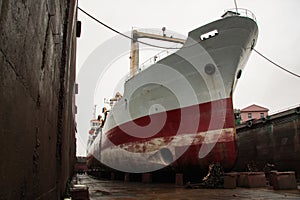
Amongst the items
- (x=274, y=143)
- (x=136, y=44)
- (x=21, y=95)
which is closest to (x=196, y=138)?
(x=274, y=143)

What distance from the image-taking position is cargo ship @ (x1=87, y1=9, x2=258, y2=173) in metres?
8.55

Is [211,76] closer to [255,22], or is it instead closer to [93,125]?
[255,22]

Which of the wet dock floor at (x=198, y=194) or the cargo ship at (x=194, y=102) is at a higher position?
the cargo ship at (x=194, y=102)

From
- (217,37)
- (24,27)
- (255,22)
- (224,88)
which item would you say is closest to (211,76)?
(224,88)

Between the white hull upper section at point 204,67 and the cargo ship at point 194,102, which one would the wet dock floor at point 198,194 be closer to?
the cargo ship at point 194,102

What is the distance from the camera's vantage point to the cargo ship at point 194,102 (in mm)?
8547

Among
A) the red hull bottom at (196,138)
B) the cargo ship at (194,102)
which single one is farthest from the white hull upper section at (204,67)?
the red hull bottom at (196,138)

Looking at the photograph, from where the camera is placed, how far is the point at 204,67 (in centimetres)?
934

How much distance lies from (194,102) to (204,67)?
1.40m

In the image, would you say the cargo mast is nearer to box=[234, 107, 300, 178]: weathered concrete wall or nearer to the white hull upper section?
the white hull upper section

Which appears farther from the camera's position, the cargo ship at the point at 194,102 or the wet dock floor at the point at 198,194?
the cargo ship at the point at 194,102

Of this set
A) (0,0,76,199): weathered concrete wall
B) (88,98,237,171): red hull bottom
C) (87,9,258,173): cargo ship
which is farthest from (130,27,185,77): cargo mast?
(0,0,76,199): weathered concrete wall

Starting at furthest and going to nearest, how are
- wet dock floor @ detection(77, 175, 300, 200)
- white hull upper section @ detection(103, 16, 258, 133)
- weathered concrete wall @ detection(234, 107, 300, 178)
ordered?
weathered concrete wall @ detection(234, 107, 300, 178)
white hull upper section @ detection(103, 16, 258, 133)
wet dock floor @ detection(77, 175, 300, 200)

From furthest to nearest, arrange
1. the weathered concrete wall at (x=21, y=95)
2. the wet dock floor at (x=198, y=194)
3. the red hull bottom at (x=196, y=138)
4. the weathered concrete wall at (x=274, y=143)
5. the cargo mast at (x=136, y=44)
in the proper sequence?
the cargo mast at (x=136, y=44) → the weathered concrete wall at (x=274, y=143) → the red hull bottom at (x=196, y=138) → the wet dock floor at (x=198, y=194) → the weathered concrete wall at (x=21, y=95)
